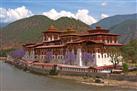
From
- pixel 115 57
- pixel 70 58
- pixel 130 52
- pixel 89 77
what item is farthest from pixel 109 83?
pixel 70 58

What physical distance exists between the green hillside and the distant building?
85.2m

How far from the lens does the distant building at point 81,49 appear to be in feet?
181

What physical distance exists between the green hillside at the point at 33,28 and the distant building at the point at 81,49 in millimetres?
85212

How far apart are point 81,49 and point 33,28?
12742 cm

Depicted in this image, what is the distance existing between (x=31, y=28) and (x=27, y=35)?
11.7 metres

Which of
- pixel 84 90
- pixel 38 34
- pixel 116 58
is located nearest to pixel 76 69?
pixel 116 58

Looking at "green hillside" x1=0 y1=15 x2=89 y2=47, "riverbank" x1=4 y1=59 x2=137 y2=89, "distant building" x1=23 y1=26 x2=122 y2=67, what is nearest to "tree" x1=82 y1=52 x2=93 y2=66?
"distant building" x1=23 y1=26 x2=122 y2=67

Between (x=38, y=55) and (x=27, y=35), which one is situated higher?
(x=27, y=35)

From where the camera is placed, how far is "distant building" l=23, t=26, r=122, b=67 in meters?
55.1

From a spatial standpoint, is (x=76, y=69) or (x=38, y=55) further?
(x=38, y=55)

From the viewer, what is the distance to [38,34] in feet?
545

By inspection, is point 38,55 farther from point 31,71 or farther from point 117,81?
point 117,81

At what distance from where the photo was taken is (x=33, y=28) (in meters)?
182

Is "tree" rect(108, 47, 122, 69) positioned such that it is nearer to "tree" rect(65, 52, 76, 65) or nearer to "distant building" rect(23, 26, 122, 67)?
"distant building" rect(23, 26, 122, 67)
